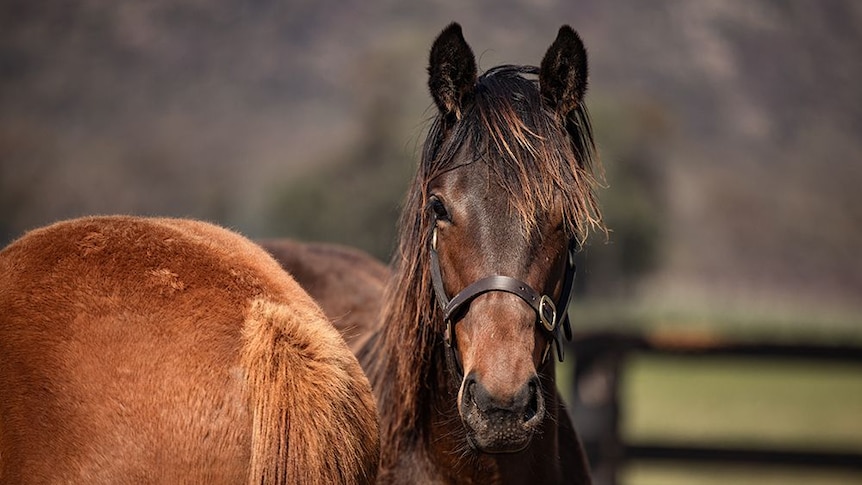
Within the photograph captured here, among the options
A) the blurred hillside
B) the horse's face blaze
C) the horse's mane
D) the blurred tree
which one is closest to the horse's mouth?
the horse's face blaze

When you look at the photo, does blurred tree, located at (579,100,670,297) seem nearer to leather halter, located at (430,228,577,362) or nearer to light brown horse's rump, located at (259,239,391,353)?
light brown horse's rump, located at (259,239,391,353)

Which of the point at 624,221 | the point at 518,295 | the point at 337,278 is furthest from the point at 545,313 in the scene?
the point at 624,221

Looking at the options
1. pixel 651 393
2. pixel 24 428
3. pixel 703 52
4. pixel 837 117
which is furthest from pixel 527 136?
pixel 703 52

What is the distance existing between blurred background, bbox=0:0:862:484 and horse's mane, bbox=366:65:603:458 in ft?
186

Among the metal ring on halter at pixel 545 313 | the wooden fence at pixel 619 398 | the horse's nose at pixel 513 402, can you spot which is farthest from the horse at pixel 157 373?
the wooden fence at pixel 619 398

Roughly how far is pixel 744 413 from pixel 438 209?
13053 millimetres

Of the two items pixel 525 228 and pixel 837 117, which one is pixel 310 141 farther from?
pixel 525 228

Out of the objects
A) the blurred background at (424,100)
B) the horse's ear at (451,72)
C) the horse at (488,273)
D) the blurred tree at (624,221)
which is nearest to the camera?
the horse at (488,273)

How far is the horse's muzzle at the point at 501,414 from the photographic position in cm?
230

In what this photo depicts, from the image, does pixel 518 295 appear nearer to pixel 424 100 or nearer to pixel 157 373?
pixel 157 373

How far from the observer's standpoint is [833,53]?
12756cm

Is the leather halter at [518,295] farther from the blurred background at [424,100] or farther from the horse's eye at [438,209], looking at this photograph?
the blurred background at [424,100]

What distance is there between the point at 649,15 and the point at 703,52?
10.8 meters

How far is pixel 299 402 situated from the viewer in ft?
6.31
